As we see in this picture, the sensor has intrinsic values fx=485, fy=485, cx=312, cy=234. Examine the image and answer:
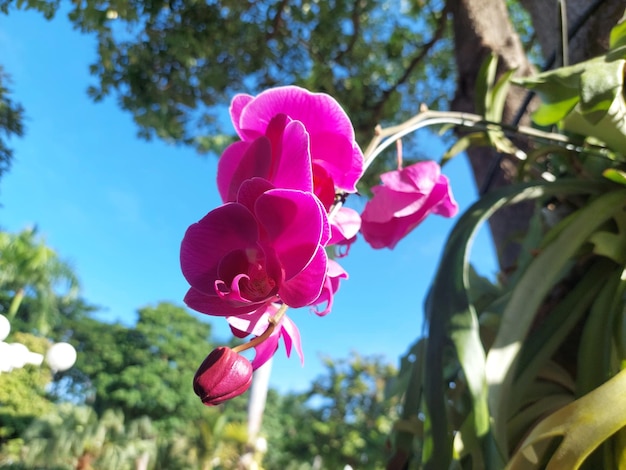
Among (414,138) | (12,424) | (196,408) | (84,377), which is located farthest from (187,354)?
(414,138)

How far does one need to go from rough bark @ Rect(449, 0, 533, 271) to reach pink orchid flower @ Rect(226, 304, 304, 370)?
2.38 feet

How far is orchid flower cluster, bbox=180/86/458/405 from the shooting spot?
0.62ft

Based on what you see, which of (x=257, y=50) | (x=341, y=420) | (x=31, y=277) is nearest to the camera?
(x=257, y=50)

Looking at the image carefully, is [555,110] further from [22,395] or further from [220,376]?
[22,395]

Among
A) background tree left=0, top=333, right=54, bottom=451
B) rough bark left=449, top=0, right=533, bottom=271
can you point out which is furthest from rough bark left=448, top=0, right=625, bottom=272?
background tree left=0, top=333, right=54, bottom=451

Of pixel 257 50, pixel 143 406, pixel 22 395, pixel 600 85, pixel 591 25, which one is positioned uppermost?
pixel 143 406

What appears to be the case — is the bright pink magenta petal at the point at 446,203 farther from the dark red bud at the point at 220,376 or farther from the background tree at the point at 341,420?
the background tree at the point at 341,420

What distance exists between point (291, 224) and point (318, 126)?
65mm

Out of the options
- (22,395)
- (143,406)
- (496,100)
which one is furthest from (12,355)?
(143,406)

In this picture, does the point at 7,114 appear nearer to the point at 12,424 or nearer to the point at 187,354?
the point at 12,424

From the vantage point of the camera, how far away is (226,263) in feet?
0.63

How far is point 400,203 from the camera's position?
0.33 m

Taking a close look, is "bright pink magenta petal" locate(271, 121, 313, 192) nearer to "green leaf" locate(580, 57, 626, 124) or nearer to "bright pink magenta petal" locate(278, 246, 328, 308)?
"bright pink magenta petal" locate(278, 246, 328, 308)

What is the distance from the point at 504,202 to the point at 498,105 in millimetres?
127
